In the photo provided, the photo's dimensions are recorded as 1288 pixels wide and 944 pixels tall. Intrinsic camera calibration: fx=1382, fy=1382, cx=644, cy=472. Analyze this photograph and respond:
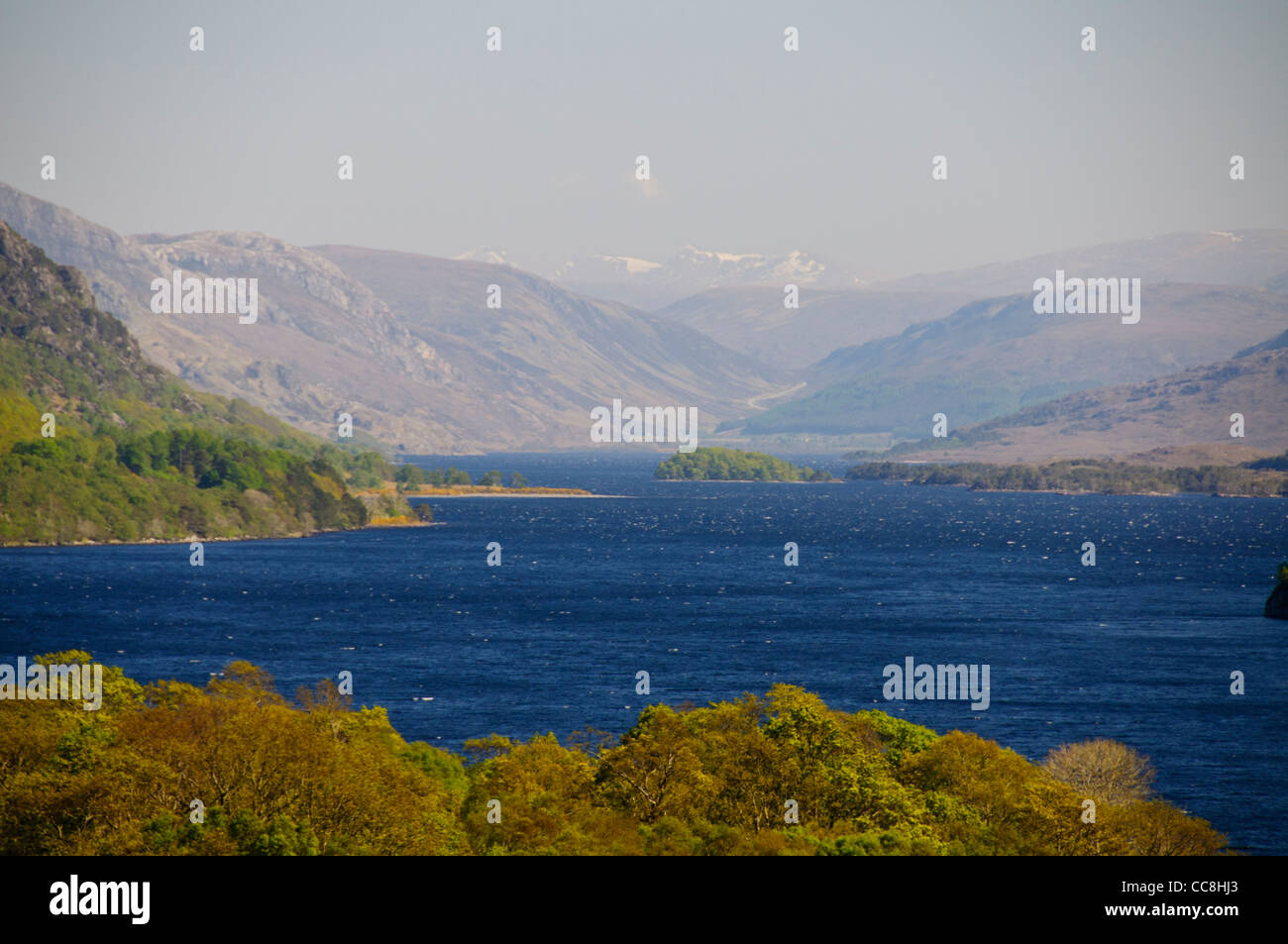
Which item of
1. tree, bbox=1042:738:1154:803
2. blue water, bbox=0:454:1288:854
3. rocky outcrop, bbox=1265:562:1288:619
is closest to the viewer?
tree, bbox=1042:738:1154:803

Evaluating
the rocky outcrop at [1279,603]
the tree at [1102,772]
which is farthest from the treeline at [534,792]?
the rocky outcrop at [1279,603]

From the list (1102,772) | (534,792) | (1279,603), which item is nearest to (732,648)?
(1102,772)

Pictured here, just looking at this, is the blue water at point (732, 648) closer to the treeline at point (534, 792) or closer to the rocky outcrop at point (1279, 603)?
the rocky outcrop at point (1279, 603)

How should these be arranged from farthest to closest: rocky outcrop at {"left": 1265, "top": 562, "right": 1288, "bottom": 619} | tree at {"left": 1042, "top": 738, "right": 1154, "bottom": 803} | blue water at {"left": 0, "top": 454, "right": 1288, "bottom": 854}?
rocky outcrop at {"left": 1265, "top": 562, "right": 1288, "bottom": 619} → blue water at {"left": 0, "top": 454, "right": 1288, "bottom": 854} → tree at {"left": 1042, "top": 738, "right": 1154, "bottom": 803}

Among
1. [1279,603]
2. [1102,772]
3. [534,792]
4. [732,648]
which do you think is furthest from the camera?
[1279,603]

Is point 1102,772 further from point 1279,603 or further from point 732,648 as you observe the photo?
point 1279,603

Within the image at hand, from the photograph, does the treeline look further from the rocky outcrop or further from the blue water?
the rocky outcrop

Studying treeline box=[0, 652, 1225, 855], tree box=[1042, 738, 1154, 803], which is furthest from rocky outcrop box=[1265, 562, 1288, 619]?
treeline box=[0, 652, 1225, 855]

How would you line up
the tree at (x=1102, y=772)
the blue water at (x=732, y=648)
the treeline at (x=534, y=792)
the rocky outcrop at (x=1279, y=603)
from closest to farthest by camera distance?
the treeline at (x=534, y=792)
the tree at (x=1102, y=772)
the blue water at (x=732, y=648)
the rocky outcrop at (x=1279, y=603)
